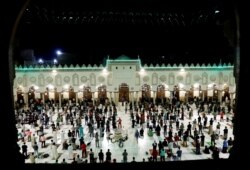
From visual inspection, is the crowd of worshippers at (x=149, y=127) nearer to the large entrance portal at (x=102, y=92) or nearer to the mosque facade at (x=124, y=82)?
the large entrance portal at (x=102, y=92)

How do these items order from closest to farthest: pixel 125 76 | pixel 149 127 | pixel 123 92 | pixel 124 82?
pixel 149 127 < pixel 125 76 < pixel 124 82 < pixel 123 92

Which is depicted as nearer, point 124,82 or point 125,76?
point 125,76

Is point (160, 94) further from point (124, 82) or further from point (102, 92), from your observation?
point (102, 92)

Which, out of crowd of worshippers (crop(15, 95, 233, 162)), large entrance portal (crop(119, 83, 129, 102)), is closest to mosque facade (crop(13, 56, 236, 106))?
large entrance portal (crop(119, 83, 129, 102))

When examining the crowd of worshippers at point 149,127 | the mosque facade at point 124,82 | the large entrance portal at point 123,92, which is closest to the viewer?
the crowd of worshippers at point 149,127

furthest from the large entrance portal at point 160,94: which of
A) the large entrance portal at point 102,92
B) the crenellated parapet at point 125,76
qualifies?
the large entrance portal at point 102,92

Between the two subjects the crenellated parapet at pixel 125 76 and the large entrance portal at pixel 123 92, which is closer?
the crenellated parapet at pixel 125 76

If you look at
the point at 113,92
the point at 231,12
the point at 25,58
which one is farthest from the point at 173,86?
the point at 231,12

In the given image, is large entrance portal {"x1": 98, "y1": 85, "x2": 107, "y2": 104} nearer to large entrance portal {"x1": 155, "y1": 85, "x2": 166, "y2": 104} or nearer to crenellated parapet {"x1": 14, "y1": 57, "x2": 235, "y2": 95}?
crenellated parapet {"x1": 14, "y1": 57, "x2": 235, "y2": 95}

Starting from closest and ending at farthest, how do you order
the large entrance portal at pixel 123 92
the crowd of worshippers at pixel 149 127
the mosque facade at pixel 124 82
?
the crowd of worshippers at pixel 149 127 → the mosque facade at pixel 124 82 → the large entrance portal at pixel 123 92

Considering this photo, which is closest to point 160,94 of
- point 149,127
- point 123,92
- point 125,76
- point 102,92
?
point 123,92

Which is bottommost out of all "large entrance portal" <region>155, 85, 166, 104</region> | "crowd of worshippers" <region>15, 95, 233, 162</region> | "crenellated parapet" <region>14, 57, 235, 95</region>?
"crowd of worshippers" <region>15, 95, 233, 162</region>

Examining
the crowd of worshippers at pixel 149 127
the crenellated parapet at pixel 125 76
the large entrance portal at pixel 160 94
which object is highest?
the crenellated parapet at pixel 125 76

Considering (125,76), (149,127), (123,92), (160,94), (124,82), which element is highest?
(125,76)
